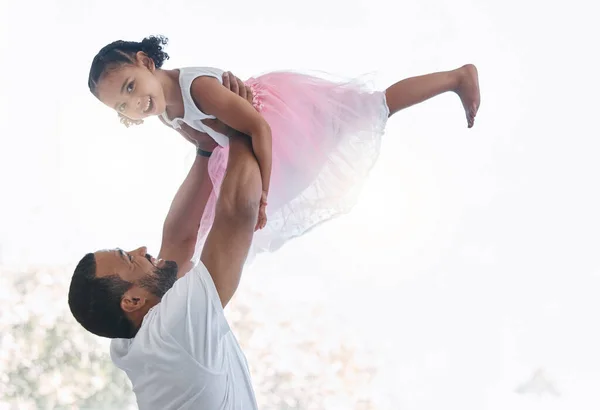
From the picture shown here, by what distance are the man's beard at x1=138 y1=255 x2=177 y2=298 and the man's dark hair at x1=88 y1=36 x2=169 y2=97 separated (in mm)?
315

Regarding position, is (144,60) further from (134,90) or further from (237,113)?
(237,113)

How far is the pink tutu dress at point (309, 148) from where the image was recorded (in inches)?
55.4

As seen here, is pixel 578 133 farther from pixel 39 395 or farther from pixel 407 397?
pixel 39 395

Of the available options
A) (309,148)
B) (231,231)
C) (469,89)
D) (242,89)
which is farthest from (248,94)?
(469,89)

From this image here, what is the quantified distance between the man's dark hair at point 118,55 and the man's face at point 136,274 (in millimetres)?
295

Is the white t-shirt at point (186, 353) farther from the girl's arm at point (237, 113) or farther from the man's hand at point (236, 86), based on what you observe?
the man's hand at point (236, 86)

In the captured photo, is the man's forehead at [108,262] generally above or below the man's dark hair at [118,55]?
below

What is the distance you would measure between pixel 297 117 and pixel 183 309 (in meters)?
0.45

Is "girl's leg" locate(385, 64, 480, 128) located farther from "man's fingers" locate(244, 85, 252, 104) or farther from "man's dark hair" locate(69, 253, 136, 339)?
"man's dark hair" locate(69, 253, 136, 339)

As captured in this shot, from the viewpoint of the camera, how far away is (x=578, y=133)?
2.32 m

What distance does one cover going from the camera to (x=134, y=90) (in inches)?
51.0

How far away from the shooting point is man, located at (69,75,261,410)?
1.14 meters

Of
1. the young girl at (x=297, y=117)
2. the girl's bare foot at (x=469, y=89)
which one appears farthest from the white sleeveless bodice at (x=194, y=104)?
the girl's bare foot at (x=469, y=89)

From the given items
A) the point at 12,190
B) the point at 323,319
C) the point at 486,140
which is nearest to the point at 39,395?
the point at 12,190
